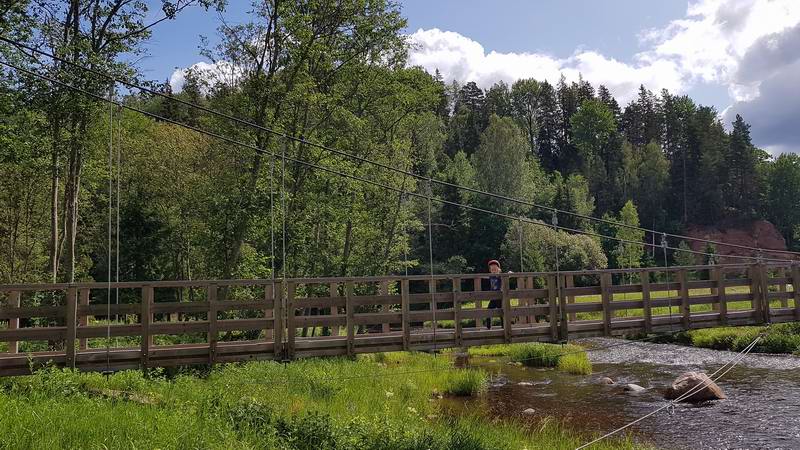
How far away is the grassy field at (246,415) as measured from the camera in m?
6.98

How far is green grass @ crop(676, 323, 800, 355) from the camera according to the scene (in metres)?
19.5

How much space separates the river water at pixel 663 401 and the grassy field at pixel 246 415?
1151 millimetres

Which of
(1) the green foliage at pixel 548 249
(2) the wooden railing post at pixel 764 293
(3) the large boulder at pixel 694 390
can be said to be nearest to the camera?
(2) the wooden railing post at pixel 764 293

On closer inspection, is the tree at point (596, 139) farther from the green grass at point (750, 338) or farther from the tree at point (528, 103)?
the green grass at point (750, 338)

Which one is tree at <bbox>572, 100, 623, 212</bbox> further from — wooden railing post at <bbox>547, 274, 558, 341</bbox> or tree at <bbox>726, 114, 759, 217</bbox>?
wooden railing post at <bbox>547, 274, 558, 341</bbox>

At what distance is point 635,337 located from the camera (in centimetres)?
2306

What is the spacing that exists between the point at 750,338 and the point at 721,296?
11.4 meters

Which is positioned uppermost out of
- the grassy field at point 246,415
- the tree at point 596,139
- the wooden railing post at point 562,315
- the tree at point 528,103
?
the tree at point 528,103

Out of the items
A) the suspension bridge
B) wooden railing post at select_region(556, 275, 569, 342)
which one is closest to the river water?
the suspension bridge

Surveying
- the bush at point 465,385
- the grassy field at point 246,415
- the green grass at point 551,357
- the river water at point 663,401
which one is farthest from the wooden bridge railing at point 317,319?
the green grass at point 551,357

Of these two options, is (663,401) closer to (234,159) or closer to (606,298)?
(606,298)

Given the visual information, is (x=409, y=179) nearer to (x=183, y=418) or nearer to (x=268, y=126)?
(x=268, y=126)

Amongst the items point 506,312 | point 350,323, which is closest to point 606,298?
point 506,312

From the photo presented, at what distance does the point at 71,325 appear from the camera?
8148mm
